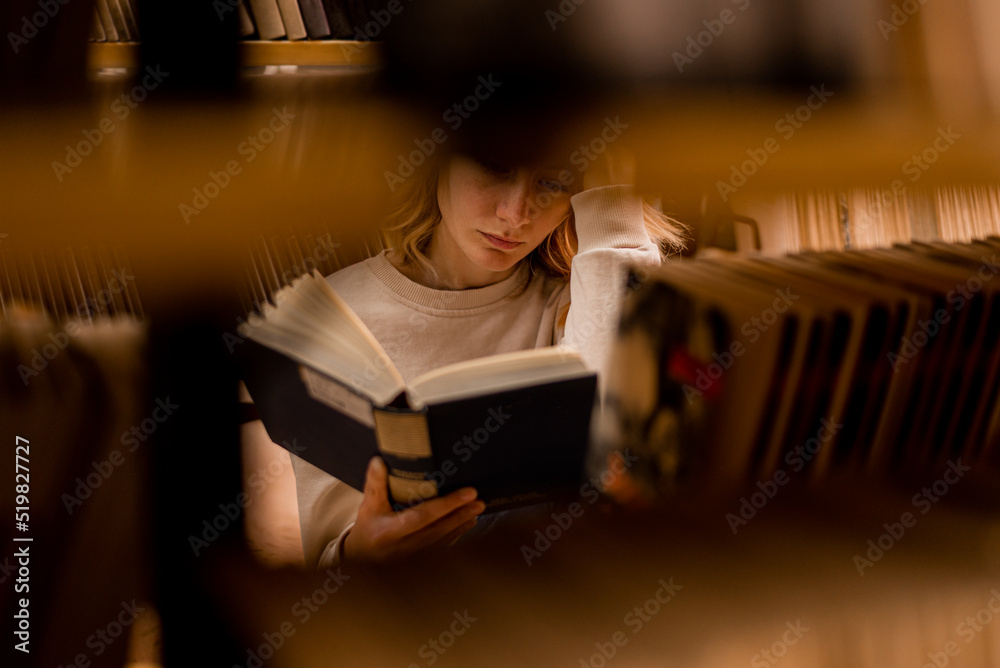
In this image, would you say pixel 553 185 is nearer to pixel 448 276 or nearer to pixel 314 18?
pixel 448 276

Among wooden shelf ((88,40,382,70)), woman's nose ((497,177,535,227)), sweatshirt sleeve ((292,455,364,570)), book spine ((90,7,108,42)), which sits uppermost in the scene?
book spine ((90,7,108,42))

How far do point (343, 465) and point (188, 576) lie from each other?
16 centimetres

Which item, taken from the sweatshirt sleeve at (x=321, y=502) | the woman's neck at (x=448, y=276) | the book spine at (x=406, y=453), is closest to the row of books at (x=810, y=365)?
the book spine at (x=406, y=453)

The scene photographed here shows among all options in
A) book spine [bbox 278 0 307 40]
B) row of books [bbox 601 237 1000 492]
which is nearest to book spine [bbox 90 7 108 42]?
book spine [bbox 278 0 307 40]

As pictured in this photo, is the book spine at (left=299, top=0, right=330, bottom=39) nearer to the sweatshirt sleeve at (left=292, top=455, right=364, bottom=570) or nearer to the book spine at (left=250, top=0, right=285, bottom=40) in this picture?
the book spine at (left=250, top=0, right=285, bottom=40)

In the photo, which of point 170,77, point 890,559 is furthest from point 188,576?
point 890,559

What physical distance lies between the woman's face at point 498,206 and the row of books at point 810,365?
26 cm

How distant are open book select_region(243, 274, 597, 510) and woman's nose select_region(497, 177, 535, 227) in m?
0.30

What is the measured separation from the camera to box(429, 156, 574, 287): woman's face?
2.56 ft

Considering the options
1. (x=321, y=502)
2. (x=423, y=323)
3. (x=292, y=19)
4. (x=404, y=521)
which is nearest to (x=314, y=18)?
(x=292, y=19)

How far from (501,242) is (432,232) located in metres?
0.13

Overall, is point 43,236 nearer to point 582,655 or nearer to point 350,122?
point 350,122

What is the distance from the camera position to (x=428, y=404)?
51 cm

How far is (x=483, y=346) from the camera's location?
3.21ft
